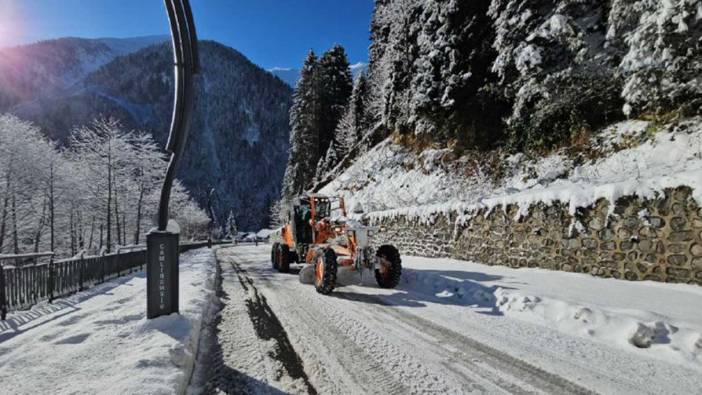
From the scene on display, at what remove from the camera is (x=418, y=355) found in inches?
172

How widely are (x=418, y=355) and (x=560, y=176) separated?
12.0 metres

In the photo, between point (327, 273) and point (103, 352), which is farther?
point (327, 273)

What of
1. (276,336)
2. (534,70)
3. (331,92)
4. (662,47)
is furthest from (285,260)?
(331,92)

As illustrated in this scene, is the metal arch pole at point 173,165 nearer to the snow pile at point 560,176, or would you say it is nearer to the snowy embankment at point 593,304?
the snowy embankment at point 593,304

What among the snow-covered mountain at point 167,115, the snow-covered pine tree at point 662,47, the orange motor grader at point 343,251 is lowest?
the orange motor grader at point 343,251

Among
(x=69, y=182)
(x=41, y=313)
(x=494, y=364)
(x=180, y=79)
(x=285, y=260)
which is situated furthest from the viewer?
(x=69, y=182)

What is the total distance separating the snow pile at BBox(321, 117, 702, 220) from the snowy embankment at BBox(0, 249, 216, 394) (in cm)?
824

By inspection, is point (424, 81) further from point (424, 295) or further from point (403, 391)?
point (403, 391)

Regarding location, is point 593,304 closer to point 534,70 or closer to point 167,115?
point 534,70

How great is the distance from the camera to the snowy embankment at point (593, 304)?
14.3ft

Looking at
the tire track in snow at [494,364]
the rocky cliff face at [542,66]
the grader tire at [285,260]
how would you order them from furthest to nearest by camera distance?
1. the grader tire at [285,260]
2. the rocky cliff face at [542,66]
3. the tire track in snow at [494,364]

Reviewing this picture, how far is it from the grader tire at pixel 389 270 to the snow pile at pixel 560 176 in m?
3.78

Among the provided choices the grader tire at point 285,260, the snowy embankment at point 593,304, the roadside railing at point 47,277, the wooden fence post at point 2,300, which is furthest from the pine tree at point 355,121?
the wooden fence post at point 2,300

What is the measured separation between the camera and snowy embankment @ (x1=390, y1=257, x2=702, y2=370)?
435cm
